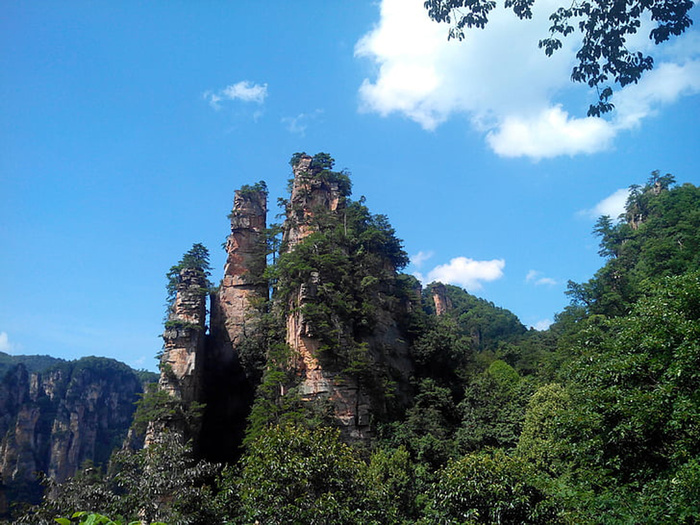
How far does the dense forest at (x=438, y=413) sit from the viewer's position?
36.5ft

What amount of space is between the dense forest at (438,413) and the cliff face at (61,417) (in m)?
38.7

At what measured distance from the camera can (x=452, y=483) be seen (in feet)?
42.0

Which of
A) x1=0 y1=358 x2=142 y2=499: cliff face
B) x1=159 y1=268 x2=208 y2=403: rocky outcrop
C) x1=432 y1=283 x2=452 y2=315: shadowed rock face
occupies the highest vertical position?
x1=432 y1=283 x2=452 y2=315: shadowed rock face

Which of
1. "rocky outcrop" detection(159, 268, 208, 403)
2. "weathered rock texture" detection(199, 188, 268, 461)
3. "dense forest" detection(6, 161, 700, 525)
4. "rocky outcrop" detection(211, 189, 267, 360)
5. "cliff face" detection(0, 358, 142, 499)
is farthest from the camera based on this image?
"cliff face" detection(0, 358, 142, 499)

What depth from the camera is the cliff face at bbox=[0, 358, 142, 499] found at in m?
57.2

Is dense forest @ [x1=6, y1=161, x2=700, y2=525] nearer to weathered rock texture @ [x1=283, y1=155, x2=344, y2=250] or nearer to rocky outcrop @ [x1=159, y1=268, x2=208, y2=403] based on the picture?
weathered rock texture @ [x1=283, y1=155, x2=344, y2=250]

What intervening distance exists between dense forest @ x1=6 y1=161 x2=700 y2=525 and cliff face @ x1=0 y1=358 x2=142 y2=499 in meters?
38.7

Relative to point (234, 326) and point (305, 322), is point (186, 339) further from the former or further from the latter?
point (305, 322)

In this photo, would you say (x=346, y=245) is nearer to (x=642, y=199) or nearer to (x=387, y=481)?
(x=387, y=481)

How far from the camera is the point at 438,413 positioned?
87.6 feet

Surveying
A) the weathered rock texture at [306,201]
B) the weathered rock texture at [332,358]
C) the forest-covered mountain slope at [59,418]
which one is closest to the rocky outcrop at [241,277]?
the weathered rock texture at [306,201]

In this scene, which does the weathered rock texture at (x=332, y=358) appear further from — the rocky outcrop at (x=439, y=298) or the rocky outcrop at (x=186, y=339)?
the rocky outcrop at (x=439, y=298)

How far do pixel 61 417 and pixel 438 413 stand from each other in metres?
56.9

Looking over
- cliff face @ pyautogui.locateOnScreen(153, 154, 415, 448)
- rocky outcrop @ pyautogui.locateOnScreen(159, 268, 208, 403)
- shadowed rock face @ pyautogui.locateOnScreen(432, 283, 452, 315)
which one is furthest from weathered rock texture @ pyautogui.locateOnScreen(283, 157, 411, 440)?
shadowed rock face @ pyautogui.locateOnScreen(432, 283, 452, 315)
